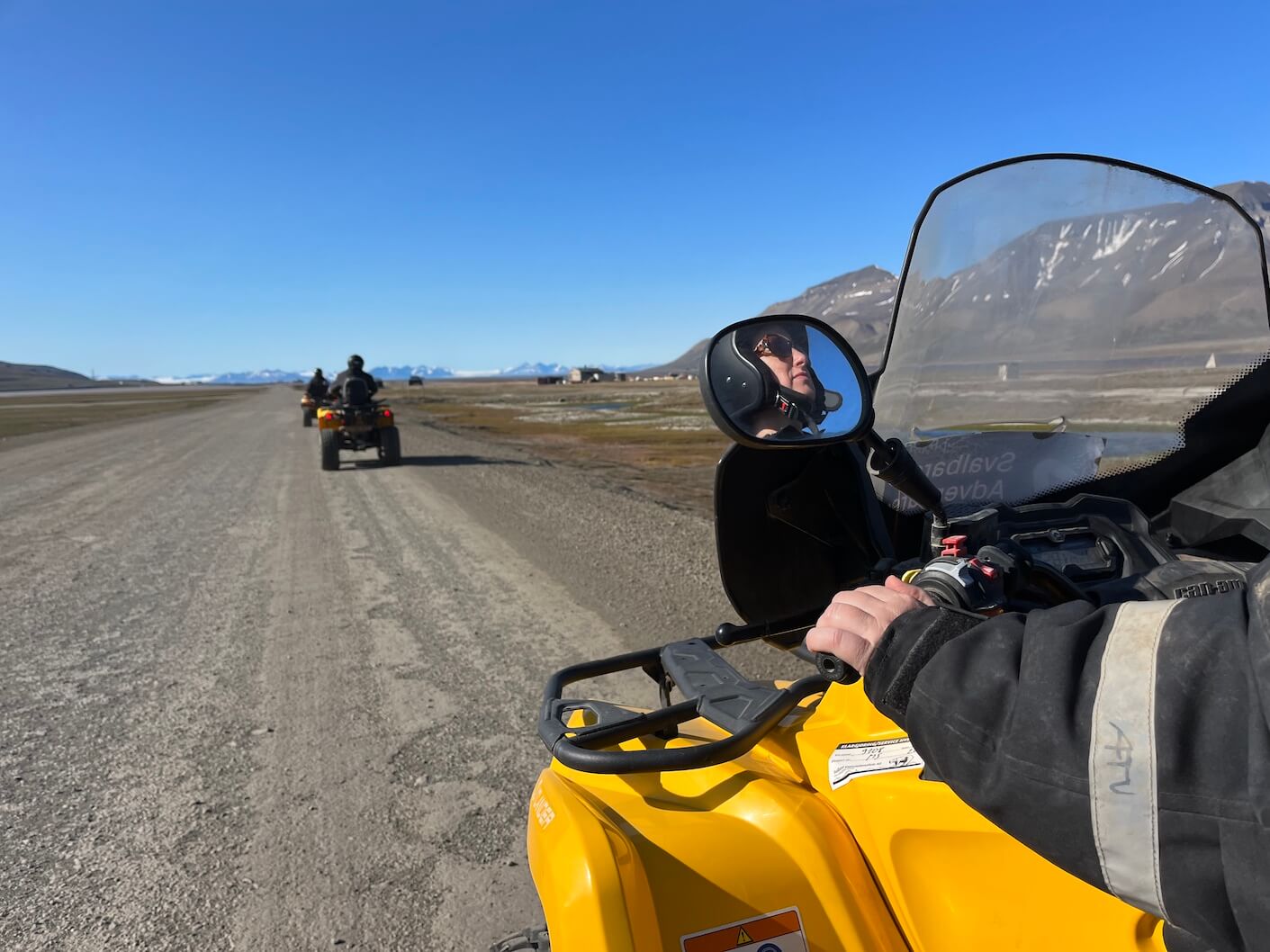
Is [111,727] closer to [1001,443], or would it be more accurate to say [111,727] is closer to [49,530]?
[1001,443]

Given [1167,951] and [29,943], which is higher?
[1167,951]

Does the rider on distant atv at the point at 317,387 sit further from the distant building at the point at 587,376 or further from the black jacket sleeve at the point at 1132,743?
the distant building at the point at 587,376

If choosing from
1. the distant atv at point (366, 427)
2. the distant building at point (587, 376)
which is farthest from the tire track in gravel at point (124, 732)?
the distant building at point (587, 376)

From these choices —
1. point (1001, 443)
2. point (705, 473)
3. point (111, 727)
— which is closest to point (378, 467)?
Answer: point (705, 473)

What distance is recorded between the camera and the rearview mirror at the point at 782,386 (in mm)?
1598

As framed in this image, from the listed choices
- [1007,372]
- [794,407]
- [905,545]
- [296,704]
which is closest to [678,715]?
[794,407]

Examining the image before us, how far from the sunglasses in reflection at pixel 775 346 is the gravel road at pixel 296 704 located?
1977mm

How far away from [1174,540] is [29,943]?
3.35 metres

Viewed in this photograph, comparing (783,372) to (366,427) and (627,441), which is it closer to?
(366,427)

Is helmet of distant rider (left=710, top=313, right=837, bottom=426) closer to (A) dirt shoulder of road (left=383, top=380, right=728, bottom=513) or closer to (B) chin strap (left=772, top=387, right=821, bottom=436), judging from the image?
(B) chin strap (left=772, top=387, right=821, bottom=436)

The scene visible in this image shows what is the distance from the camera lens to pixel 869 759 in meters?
1.32

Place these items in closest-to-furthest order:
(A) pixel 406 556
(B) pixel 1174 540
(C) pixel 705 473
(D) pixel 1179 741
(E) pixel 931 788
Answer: (D) pixel 1179 741, (E) pixel 931 788, (B) pixel 1174 540, (A) pixel 406 556, (C) pixel 705 473

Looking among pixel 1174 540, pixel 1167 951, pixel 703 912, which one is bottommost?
pixel 703 912

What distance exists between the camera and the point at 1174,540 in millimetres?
2006
